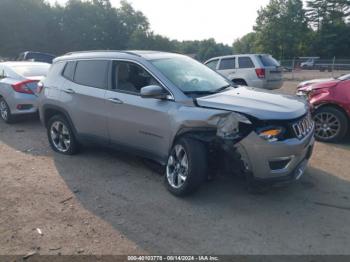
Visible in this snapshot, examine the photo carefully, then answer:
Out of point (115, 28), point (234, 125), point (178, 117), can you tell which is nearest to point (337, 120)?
point (234, 125)

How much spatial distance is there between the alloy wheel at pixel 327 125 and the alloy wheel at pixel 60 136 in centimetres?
479

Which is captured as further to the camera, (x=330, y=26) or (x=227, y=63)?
(x=330, y=26)

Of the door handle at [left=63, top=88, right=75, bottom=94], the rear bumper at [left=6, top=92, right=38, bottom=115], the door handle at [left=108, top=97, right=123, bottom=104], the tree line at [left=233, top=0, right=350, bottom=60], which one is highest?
the tree line at [left=233, top=0, right=350, bottom=60]

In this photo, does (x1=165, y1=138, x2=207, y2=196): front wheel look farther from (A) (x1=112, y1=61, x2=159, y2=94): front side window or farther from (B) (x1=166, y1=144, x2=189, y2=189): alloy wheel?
(A) (x1=112, y1=61, x2=159, y2=94): front side window

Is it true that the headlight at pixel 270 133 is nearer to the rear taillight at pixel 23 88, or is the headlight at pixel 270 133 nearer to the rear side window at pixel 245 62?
the rear taillight at pixel 23 88

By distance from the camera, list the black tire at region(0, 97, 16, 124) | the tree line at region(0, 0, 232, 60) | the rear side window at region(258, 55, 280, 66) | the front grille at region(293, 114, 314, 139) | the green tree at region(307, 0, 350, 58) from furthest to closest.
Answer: the green tree at region(307, 0, 350, 58) → the tree line at region(0, 0, 232, 60) → the rear side window at region(258, 55, 280, 66) → the black tire at region(0, 97, 16, 124) → the front grille at region(293, 114, 314, 139)

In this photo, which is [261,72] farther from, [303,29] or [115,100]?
[303,29]

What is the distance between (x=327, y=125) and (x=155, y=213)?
14.0 feet

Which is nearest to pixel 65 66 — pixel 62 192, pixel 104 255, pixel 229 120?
pixel 62 192

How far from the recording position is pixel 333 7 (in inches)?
2623

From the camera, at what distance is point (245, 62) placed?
12055 millimetres

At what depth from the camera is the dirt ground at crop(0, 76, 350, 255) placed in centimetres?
317

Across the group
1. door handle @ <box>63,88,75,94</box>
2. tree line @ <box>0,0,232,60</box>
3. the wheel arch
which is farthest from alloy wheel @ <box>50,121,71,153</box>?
tree line @ <box>0,0,232,60</box>

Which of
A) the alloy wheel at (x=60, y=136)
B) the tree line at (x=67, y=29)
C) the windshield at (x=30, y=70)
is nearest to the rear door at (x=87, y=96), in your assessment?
the alloy wheel at (x=60, y=136)
